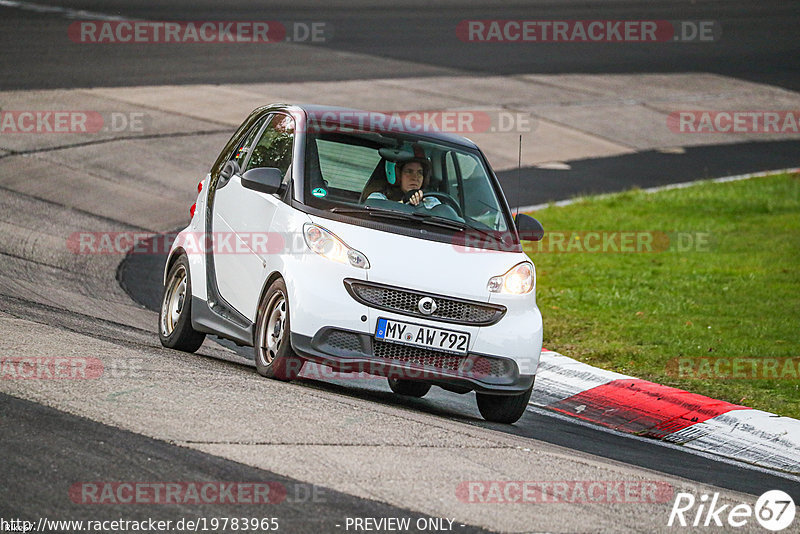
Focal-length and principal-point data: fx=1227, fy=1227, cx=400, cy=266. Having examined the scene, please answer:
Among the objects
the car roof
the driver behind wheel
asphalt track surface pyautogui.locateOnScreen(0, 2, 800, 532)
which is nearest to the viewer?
asphalt track surface pyautogui.locateOnScreen(0, 2, 800, 532)

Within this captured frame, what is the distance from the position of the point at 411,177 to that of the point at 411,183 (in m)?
0.04

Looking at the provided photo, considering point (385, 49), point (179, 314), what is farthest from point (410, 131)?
point (385, 49)

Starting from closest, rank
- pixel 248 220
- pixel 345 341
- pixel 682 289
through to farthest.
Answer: pixel 345 341 → pixel 248 220 → pixel 682 289

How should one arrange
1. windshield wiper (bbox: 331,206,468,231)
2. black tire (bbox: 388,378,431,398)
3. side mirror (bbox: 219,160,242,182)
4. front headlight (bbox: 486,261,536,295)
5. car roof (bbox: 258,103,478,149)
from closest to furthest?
front headlight (bbox: 486,261,536,295) < windshield wiper (bbox: 331,206,468,231) < car roof (bbox: 258,103,478,149) < side mirror (bbox: 219,160,242,182) < black tire (bbox: 388,378,431,398)

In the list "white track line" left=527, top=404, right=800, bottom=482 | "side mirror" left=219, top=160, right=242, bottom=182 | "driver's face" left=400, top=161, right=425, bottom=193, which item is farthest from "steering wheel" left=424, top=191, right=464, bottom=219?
"white track line" left=527, top=404, right=800, bottom=482

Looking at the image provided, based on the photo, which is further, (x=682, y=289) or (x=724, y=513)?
(x=682, y=289)

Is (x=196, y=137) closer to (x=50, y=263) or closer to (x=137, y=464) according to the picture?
Answer: (x=50, y=263)

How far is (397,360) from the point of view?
24.5 feet

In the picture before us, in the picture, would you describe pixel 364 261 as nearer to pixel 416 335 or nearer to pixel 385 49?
pixel 416 335

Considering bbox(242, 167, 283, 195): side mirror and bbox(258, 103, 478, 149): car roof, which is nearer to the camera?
bbox(242, 167, 283, 195): side mirror

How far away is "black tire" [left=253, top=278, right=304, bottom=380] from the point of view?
754 cm

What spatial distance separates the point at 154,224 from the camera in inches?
584

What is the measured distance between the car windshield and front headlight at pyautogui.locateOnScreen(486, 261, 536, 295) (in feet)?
1.63

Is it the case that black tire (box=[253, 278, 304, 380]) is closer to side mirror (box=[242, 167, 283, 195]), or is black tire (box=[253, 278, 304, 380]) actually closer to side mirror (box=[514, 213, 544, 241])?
side mirror (box=[242, 167, 283, 195])
